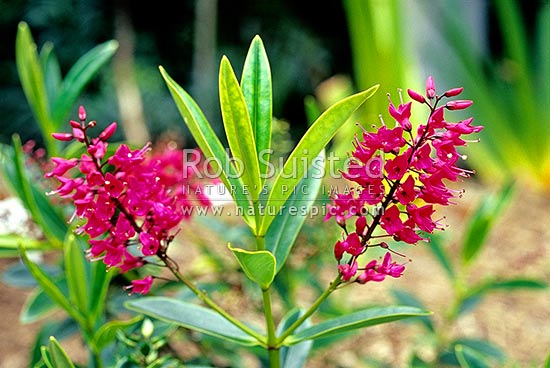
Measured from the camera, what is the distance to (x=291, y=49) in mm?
4367

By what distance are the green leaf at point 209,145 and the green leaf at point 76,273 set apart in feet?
0.99

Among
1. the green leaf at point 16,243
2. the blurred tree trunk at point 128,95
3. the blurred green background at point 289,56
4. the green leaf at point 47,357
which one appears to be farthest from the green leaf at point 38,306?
the blurred tree trunk at point 128,95

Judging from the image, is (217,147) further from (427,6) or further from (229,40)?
(229,40)

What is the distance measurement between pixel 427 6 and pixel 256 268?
113 inches

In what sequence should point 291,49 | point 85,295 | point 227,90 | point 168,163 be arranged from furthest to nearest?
point 291,49 → point 168,163 → point 85,295 → point 227,90

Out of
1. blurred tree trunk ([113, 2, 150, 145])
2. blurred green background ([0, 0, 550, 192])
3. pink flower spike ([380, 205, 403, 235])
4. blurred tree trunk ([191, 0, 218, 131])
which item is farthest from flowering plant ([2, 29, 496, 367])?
blurred tree trunk ([191, 0, 218, 131])

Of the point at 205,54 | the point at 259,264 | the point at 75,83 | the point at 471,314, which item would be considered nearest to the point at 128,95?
the point at 205,54

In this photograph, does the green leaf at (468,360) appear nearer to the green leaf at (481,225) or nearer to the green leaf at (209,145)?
the green leaf at (481,225)

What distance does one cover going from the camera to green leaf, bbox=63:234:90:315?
1.08m

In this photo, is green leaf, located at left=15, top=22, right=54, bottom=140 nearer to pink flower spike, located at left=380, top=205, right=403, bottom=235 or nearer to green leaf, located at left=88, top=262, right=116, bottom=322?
green leaf, located at left=88, top=262, right=116, bottom=322

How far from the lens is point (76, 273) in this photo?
3.59 feet

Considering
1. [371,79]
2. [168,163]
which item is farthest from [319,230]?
[371,79]

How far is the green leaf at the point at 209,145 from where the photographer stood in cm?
84

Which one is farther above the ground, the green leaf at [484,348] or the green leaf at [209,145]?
the green leaf at [209,145]
